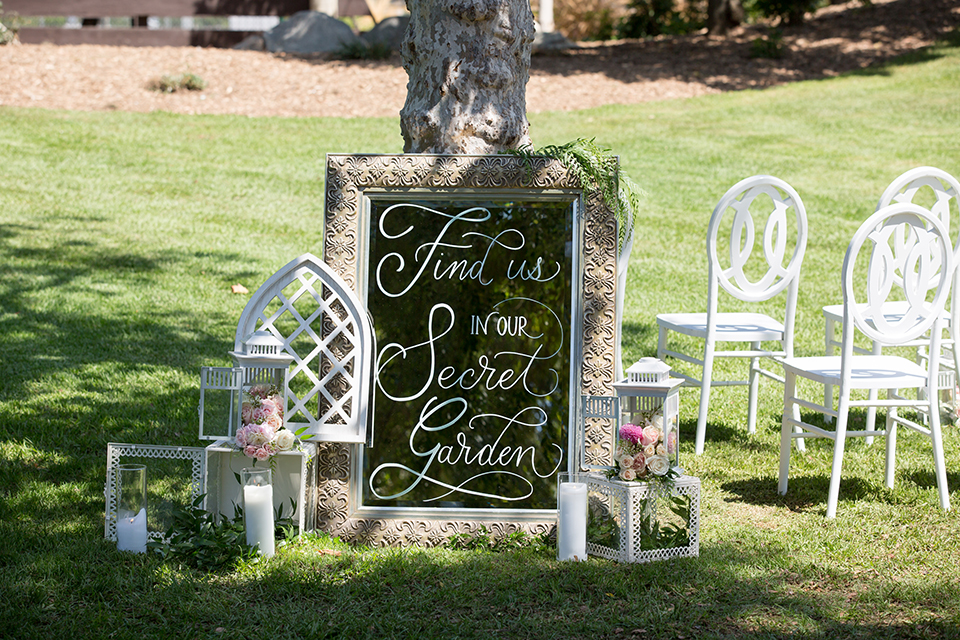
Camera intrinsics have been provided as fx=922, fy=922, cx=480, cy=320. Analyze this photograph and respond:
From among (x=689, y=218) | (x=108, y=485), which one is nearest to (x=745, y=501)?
(x=108, y=485)

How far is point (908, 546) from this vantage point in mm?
3857

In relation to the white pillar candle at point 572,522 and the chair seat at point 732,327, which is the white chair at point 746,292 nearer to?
the chair seat at point 732,327

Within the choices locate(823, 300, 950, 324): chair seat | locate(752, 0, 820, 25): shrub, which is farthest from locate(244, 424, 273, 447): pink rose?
locate(752, 0, 820, 25): shrub

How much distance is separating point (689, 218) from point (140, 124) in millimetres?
8488

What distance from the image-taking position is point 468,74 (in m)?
4.58

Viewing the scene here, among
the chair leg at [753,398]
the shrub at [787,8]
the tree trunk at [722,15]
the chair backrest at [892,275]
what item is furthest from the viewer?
the tree trunk at [722,15]

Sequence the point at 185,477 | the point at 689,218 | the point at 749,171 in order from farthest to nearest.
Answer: the point at 749,171
the point at 689,218
the point at 185,477

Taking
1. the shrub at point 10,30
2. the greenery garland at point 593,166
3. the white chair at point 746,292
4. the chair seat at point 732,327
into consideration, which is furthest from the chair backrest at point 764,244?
the shrub at point 10,30

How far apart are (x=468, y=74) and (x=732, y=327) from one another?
2.01 m

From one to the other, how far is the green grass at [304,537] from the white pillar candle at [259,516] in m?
0.10

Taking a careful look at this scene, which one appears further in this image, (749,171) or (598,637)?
(749,171)

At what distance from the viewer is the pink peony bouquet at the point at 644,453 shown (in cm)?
366

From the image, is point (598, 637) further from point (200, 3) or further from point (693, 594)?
point (200, 3)

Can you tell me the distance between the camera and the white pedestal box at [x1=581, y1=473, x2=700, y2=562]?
144 inches
